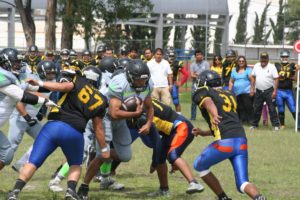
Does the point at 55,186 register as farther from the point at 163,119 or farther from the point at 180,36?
the point at 180,36

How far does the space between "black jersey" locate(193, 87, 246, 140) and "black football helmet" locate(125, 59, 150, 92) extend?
0.68 m

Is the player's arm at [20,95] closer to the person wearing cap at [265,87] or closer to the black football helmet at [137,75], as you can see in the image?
the black football helmet at [137,75]

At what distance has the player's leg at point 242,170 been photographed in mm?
8336

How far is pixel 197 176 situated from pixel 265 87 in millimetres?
7526

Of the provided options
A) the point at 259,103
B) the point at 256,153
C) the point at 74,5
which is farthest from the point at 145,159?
the point at 74,5

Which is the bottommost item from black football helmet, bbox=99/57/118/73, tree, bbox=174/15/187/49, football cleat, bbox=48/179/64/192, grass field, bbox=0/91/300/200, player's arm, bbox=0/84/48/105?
grass field, bbox=0/91/300/200

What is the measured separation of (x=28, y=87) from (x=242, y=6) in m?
45.8

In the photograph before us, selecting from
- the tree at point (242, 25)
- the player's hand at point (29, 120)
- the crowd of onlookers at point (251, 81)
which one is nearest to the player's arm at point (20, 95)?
the player's hand at point (29, 120)

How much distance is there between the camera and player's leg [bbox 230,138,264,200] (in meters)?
8.34

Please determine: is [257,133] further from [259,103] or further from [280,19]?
[280,19]

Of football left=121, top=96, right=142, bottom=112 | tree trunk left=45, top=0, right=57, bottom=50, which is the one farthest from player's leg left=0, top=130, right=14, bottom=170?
tree trunk left=45, top=0, right=57, bottom=50

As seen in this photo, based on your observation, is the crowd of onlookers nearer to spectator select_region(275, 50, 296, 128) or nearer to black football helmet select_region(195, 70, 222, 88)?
spectator select_region(275, 50, 296, 128)

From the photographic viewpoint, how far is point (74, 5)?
31234mm

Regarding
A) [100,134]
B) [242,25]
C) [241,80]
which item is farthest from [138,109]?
[242,25]
